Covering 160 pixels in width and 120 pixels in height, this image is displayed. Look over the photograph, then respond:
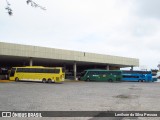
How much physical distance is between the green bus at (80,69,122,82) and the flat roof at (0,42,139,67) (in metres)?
5.20

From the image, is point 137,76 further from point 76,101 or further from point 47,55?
point 76,101

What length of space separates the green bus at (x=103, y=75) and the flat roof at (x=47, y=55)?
520cm

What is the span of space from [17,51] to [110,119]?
38701 millimetres

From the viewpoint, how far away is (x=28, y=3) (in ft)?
23.9

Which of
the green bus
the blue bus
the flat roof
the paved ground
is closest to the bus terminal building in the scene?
the flat roof

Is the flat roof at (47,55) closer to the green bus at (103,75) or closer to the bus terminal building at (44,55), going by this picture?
the bus terminal building at (44,55)

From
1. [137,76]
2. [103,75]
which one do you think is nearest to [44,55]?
[103,75]

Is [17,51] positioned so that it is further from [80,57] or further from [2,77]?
[80,57]

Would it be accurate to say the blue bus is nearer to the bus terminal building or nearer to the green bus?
the green bus

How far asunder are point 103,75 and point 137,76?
6.55 m

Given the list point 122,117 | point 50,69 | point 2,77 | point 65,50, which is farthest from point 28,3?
point 65,50

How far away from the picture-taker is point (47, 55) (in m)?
51.6

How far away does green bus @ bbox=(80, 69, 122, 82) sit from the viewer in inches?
2024

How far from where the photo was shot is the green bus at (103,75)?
51.4m
